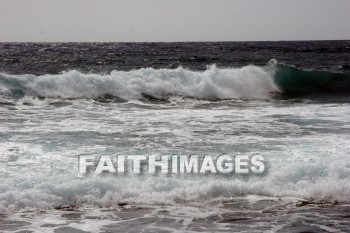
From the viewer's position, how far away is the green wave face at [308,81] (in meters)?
23.2

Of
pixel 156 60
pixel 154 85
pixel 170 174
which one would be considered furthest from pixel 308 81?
pixel 170 174

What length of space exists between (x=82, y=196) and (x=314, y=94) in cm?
1715

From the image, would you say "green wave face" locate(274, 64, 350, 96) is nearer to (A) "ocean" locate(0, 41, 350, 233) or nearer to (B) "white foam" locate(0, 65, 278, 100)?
(B) "white foam" locate(0, 65, 278, 100)

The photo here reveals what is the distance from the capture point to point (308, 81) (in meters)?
24.7

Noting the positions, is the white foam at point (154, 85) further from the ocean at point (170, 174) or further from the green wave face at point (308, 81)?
the ocean at point (170, 174)

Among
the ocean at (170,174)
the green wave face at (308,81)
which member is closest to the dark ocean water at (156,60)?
the green wave face at (308,81)

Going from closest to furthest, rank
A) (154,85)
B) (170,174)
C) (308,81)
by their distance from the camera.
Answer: (170,174) < (154,85) < (308,81)

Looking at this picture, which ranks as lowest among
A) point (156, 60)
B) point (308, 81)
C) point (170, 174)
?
point (170, 174)

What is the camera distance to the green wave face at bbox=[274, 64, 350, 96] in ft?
76.0

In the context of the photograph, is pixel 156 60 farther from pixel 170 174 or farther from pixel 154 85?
pixel 170 174

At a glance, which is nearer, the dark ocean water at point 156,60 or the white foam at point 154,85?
the white foam at point 154,85

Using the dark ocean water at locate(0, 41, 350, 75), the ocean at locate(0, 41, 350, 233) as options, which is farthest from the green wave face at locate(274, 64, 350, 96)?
the ocean at locate(0, 41, 350, 233)

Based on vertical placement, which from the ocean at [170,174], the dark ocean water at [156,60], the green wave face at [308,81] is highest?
the dark ocean water at [156,60]

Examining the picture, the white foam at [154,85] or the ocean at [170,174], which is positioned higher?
the white foam at [154,85]
